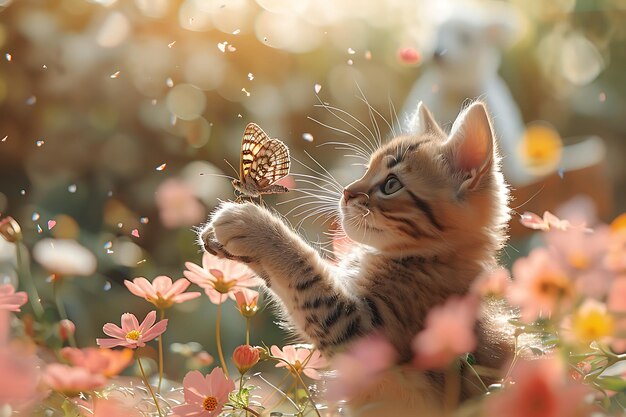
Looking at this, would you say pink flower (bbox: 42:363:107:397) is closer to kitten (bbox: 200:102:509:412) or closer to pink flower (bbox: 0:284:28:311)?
pink flower (bbox: 0:284:28:311)

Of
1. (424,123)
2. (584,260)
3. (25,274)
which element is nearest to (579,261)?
(584,260)

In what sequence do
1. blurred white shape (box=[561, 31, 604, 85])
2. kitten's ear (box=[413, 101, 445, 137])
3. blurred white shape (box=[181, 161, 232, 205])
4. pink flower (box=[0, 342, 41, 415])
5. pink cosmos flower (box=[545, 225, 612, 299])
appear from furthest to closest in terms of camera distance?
blurred white shape (box=[561, 31, 604, 85])
blurred white shape (box=[181, 161, 232, 205])
kitten's ear (box=[413, 101, 445, 137])
pink cosmos flower (box=[545, 225, 612, 299])
pink flower (box=[0, 342, 41, 415])

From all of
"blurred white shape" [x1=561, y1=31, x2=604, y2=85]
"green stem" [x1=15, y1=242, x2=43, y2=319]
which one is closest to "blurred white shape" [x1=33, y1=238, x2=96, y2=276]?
"green stem" [x1=15, y1=242, x2=43, y2=319]

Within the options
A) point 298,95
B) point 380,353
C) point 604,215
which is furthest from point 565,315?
point 604,215

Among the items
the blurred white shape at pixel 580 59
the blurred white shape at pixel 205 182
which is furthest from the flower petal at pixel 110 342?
the blurred white shape at pixel 580 59

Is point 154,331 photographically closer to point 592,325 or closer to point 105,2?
point 592,325

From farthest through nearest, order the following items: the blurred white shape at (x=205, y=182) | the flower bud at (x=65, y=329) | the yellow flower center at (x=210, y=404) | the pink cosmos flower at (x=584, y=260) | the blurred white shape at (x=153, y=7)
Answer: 1. the blurred white shape at (x=153, y=7)
2. the blurred white shape at (x=205, y=182)
3. the flower bud at (x=65, y=329)
4. the yellow flower center at (x=210, y=404)
5. the pink cosmos flower at (x=584, y=260)

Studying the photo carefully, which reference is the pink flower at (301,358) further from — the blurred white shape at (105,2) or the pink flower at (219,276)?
the blurred white shape at (105,2)
